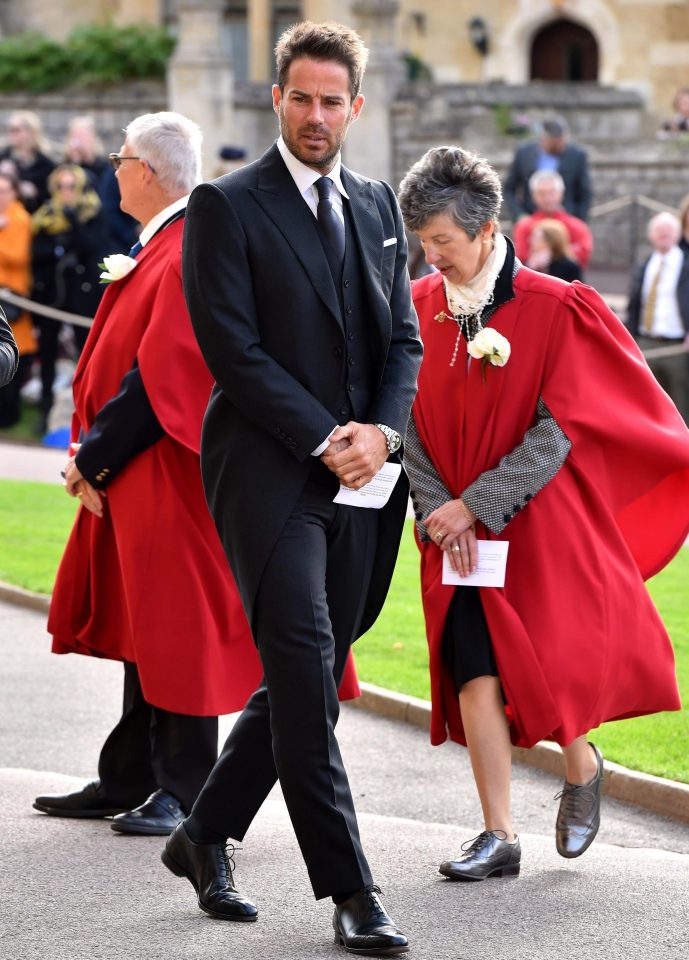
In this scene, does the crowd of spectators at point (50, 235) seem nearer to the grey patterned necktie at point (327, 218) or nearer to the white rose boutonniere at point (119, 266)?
the white rose boutonniere at point (119, 266)

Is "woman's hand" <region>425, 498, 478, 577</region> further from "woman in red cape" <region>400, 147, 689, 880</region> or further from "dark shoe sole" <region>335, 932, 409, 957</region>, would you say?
"dark shoe sole" <region>335, 932, 409, 957</region>

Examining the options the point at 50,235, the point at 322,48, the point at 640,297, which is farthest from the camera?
the point at 50,235

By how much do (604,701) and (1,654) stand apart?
14.1 ft

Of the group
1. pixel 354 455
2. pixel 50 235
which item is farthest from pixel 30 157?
pixel 354 455

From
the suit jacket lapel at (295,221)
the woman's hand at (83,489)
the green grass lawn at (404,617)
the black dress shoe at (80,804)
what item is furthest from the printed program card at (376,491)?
the green grass lawn at (404,617)

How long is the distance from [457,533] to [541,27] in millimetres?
35948

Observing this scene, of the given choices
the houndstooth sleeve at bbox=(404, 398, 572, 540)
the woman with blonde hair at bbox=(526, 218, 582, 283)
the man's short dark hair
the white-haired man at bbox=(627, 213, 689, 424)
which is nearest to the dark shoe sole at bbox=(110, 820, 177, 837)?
the houndstooth sleeve at bbox=(404, 398, 572, 540)

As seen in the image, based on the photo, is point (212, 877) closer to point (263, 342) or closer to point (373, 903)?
point (373, 903)

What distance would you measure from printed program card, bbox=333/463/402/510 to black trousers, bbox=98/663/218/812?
55.8 inches

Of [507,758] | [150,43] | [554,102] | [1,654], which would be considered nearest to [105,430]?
[507,758]

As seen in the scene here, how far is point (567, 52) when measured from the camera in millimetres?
39875

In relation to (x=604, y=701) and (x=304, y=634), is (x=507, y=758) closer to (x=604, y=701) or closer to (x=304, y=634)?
(x=604, y=701)

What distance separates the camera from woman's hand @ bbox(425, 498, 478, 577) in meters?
5.41

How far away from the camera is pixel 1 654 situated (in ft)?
29.4
